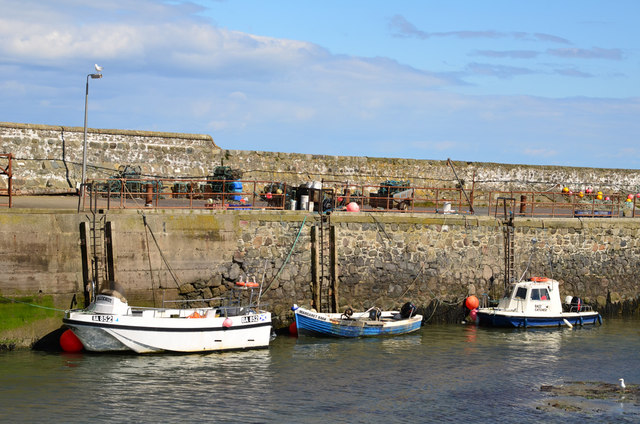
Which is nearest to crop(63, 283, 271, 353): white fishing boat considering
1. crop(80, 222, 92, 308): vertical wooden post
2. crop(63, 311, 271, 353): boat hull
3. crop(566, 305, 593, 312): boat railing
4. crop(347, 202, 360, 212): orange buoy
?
crop(63, 311, 271, 353): boat hull

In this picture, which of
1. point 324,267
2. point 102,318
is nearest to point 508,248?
point 324,267

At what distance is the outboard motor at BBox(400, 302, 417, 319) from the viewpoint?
23.2 m

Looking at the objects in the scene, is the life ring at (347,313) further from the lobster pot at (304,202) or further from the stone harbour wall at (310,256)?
the lobster pot at (304,202)

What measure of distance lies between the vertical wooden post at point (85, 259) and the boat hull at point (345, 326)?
5.20m

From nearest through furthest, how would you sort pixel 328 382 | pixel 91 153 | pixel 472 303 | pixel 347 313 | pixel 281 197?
pixel 328 382 < pixel 347 313 < pixel 472 303 < pixel 281 197 < pixel 91 153

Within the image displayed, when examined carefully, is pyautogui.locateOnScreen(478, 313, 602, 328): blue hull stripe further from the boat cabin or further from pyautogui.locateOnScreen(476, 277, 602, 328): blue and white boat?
the boat cabin

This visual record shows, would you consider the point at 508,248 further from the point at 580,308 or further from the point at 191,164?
the point at 191,164

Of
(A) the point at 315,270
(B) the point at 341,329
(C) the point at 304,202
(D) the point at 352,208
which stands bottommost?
(B) the point at 341,329

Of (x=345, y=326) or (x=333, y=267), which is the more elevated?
(x=333, y=267)

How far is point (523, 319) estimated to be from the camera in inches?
960

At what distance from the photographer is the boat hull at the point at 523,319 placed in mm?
24250

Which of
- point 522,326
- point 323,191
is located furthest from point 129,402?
point 522,326

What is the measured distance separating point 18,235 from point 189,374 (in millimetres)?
5719

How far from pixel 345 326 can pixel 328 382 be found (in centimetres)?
441
